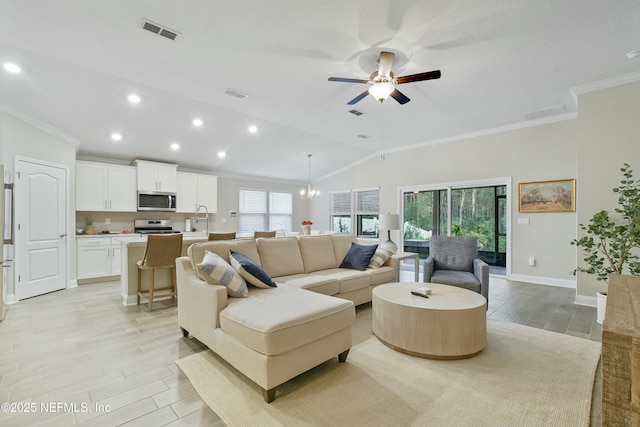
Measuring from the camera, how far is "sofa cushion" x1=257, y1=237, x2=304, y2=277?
3387 mm

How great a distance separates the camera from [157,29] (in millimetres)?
2727

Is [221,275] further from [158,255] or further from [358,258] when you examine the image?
[358,258]

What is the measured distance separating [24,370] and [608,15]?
5.83m

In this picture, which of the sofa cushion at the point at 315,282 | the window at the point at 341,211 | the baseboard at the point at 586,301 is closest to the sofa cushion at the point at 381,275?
the sofa cushion at the point at 315,282

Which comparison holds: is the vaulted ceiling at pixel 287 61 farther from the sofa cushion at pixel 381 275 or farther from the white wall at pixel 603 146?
the sofa cushion at pixel 381 275

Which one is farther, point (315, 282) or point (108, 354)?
point (315, 282)

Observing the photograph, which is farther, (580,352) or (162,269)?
(162,269)

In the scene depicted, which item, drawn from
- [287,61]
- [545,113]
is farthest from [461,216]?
[287,61]

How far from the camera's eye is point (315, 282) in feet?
10.3

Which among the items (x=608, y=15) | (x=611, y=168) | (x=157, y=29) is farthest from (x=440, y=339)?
(x=157, y=29)

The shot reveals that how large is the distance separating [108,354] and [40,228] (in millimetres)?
3218

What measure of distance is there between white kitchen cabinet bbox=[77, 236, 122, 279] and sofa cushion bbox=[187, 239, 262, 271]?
145 inches

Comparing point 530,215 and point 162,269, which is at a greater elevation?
point 530,215

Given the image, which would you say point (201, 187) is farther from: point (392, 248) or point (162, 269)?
point (392, 248)
